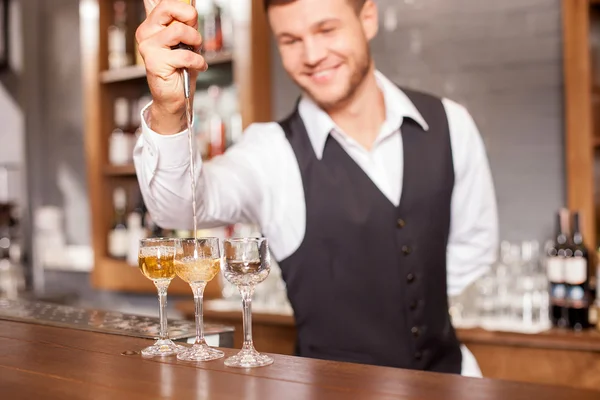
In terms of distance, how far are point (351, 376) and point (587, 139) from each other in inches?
71.1

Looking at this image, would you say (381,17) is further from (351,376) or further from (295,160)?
(351,376)

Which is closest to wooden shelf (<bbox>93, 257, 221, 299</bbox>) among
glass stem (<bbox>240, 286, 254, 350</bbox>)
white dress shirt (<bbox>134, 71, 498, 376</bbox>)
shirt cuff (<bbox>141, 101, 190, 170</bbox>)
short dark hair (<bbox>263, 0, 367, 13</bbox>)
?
white dress shirt (<bbox>134, 71, 498, 376</bbox>)

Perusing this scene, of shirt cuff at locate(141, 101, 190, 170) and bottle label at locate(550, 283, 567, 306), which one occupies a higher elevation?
shirt cuff at locate(141, 101, 190, 170)

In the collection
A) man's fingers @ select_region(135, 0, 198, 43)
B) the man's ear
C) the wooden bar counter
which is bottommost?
the wooden bar counter

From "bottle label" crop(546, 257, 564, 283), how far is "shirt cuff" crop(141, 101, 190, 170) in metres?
1.54

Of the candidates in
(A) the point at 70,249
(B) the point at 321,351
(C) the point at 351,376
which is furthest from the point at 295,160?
(A) the point at 70,249

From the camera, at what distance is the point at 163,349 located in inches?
48.6

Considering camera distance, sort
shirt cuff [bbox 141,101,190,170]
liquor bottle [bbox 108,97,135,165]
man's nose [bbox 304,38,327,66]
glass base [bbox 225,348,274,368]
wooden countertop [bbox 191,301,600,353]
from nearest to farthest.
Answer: glass base [bbox 225,348,274,368]
shirt cuff [bbox 141,101,190,170]
man's nose [bbox 304,38,327,66]
wooden countertop [bbox 191,301,600,353]
liquor bottle [bbox 108,97,135,165]

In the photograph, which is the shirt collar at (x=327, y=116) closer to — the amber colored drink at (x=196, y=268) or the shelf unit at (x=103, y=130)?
the amber colored drink at (x=196, y=268)

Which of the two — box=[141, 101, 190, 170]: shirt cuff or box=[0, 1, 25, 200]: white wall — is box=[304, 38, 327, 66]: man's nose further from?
box=[0, 1, 25, 200]: white wall

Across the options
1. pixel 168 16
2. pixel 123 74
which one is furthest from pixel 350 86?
pixel 123 74

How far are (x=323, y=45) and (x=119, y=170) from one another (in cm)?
225

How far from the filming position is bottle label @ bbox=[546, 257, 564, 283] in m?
2.55

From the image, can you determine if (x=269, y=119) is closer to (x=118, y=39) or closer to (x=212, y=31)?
(x=212, y=31)
